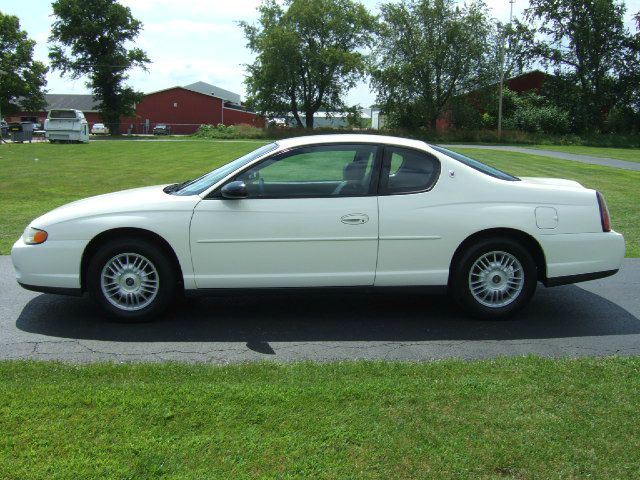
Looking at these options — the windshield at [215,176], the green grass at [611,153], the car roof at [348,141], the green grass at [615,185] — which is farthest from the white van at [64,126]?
the car roof at [348,141]

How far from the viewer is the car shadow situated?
203 inches

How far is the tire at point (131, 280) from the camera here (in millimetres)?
5301

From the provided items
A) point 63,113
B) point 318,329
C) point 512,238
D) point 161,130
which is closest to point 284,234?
point 318,329

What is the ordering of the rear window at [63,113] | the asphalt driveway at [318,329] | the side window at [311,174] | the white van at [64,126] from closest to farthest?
the asphalt driveway at [318,329] < the side window at [311,174] < the white van at [64,126] < the rear window at [63,113]

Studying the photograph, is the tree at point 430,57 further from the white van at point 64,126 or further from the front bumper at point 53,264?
the front bumper at point 53,264

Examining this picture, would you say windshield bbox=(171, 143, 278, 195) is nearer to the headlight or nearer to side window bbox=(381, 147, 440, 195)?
side window bbox=(381, 147, 440, 195)

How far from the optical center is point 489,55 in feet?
190

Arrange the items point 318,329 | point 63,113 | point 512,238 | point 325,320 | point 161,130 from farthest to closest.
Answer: point 161,130
point 63,113
point 325,320
point 512,238
point 318,329

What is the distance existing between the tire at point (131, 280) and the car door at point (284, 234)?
302 millimetres

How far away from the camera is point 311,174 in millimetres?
5590

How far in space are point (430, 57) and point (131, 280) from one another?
55.6m

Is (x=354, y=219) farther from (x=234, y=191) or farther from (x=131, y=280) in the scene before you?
(x=131, y=280)

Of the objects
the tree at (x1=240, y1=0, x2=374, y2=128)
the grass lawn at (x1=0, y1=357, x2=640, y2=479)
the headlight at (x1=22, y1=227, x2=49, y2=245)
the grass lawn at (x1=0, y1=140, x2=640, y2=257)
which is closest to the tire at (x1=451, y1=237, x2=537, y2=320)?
the grass lawn at (x1=0, y1=357, x2=640, y2=479)

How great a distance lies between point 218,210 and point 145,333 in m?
1.15
